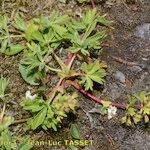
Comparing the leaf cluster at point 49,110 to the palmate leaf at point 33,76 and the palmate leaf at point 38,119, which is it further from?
the palmate leaf at point 33,76

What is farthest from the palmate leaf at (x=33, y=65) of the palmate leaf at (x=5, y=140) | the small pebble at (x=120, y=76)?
the small pebble at (x=120, y=76)

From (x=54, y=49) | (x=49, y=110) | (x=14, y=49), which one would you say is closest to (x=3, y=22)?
(x=14, y=49)

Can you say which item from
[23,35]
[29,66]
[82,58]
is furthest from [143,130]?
[23,35]

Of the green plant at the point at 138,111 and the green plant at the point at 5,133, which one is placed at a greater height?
the green plant at the point at 138,111

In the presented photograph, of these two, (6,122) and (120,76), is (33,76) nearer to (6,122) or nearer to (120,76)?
(6,122)

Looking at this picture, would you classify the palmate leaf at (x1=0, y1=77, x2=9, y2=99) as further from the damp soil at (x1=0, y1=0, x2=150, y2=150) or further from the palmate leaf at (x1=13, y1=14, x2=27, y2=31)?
the palmate leaf at (x1=13, y1=14, x2=27, y2=31)

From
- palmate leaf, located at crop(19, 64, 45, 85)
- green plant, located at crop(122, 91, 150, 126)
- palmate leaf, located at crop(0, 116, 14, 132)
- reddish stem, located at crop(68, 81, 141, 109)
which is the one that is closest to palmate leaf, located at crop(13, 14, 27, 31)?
palmate leaf, located at crop(19, 64, 45, 85)

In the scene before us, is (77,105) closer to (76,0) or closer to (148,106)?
(148,106)
